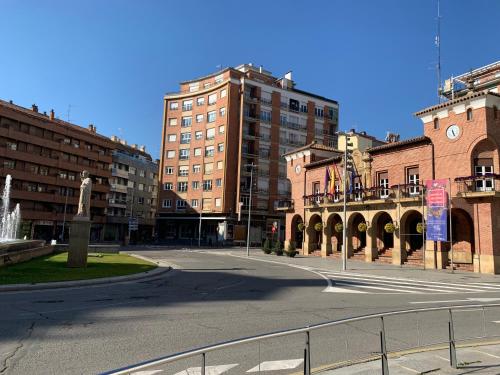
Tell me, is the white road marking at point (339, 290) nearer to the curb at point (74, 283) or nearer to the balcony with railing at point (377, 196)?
the curb at point (74, 283)

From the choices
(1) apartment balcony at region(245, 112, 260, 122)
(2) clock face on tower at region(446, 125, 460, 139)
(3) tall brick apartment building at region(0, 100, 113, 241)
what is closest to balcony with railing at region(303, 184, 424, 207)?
(2) clock face on tower at region(446, 125, 460, 139)

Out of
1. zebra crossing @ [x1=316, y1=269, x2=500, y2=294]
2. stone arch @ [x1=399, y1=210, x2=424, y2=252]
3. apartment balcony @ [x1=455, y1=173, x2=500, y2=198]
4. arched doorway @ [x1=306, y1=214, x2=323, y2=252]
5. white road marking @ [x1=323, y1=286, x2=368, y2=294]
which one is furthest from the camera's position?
arched doorway @ [x1=306, y1=214, x2=323, y2=252]

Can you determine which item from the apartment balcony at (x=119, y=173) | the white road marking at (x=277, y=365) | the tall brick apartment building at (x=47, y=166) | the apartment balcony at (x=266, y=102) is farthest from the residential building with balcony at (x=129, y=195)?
the white road marking at (x=277, y=365)

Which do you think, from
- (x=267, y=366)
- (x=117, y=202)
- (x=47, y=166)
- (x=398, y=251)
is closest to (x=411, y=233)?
(x=398, y=251)

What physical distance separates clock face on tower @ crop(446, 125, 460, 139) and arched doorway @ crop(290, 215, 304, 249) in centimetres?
1897

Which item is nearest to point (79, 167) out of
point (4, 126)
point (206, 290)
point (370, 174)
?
point (4, 126)

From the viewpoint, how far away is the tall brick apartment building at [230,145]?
63906 millimetres

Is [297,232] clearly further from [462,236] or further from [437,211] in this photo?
[437,211]

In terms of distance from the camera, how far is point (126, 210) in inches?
3260

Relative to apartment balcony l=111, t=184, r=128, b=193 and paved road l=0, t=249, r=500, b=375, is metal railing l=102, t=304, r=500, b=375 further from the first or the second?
apartment balcony l=111, t=184, r=128, b=193

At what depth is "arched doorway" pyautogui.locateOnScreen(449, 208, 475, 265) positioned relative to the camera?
2775 centimetres

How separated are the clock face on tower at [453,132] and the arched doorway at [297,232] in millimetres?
18971

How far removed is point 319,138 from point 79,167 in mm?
39969

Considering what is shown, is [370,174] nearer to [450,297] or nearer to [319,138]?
[450,297]
